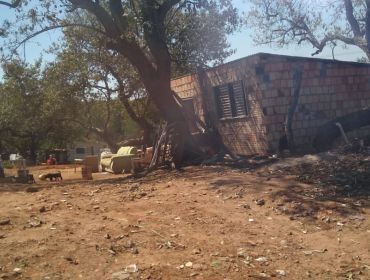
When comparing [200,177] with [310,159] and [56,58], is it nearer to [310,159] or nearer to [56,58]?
[310,159]

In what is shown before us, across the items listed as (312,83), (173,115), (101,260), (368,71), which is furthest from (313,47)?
(101,260)

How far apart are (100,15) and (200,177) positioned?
19.3ft

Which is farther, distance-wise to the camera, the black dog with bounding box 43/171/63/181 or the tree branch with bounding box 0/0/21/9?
the black dog with bounding box 43/171/63/181

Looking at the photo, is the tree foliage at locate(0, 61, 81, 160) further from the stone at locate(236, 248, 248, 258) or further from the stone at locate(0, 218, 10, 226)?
the stone at locate(236, 248, 248, 258)

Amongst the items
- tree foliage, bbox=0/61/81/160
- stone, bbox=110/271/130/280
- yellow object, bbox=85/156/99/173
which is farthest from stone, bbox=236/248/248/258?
tree foliage, bbox=0/61/81/160

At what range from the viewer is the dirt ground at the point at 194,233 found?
5.12 m

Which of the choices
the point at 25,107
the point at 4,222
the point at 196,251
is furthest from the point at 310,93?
the point at 25,107

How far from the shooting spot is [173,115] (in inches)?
539

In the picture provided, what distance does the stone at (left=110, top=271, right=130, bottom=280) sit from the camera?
4821 millimetres

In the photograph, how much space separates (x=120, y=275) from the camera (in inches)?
193

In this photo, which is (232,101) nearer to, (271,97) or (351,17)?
(271,97)

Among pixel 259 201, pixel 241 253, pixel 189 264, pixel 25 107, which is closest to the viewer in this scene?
pixel 189 264

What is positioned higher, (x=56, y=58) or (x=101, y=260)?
(x=56, y=58)

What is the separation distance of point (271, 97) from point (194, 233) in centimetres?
794
